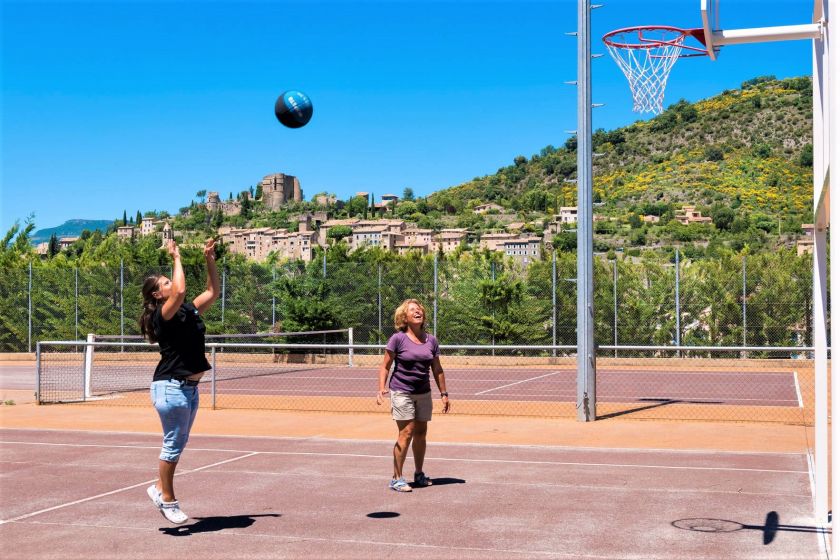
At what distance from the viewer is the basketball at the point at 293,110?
14.5 metres

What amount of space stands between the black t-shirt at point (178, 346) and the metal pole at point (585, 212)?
934 cm

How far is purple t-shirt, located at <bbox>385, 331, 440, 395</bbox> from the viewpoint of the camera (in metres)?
10.6

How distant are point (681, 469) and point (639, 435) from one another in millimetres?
3234

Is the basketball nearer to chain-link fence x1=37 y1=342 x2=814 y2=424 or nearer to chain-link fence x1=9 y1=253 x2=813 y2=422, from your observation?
chain-link fence x1=37 y1=342 x2=814 y2=424

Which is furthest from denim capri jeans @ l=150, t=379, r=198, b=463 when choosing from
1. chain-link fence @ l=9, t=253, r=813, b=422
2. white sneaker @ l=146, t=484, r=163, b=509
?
chain-link fence @ l=9, t=253, r=813, b=422

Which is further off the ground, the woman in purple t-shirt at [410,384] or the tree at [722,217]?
the tree at [722,217]

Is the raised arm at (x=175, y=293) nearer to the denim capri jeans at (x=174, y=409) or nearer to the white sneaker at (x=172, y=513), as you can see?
the denim capri jeans at (x=174, y=409)

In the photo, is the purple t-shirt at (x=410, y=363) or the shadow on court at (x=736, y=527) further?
the purple t-shirt at (x=410, y=363)

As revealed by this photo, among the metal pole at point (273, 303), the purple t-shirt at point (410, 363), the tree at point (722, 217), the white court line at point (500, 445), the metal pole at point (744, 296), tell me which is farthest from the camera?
the tree at point (722, 217)

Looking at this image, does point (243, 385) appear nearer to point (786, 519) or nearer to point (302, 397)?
point (302, 397)

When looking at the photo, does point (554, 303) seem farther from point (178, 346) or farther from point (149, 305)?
point (178, 346)

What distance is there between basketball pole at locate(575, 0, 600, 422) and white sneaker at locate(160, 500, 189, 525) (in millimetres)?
9227

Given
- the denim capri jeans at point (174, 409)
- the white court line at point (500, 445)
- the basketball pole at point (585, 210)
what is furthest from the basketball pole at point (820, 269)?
the basketball pole at point (585, 210)

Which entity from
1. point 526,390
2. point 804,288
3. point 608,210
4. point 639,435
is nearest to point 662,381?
point 526,390
